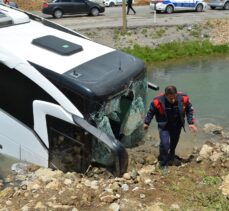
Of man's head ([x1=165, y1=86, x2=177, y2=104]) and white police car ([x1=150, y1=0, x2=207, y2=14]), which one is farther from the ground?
man's head ([x1=165, y1=86, x2=177, y2=104])

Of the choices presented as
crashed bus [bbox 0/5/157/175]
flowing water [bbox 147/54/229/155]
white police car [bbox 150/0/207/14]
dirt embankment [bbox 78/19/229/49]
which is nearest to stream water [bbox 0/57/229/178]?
flowing water [bbox 147/54/229/155]

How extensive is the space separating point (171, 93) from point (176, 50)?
15199 mm

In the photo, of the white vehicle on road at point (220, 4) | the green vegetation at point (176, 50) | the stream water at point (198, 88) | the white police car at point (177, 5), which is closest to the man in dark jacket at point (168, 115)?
the stream water at point (198, 88)

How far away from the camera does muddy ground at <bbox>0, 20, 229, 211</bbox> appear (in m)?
6.16

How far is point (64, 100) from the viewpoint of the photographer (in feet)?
23.0

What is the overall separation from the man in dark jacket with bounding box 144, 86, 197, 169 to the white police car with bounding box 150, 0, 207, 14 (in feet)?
78.0

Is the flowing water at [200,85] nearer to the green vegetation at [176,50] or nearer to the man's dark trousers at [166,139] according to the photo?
the green vegetation at [176,50]

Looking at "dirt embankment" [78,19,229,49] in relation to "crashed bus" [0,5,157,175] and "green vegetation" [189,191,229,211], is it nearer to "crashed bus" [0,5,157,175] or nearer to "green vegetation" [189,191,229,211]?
"crashed bus" [0,5,157,175]

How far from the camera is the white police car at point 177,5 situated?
103 ft

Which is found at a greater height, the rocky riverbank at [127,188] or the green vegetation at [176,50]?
the rocky riverbank at [127,188]

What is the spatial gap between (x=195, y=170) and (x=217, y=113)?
540 centimetres

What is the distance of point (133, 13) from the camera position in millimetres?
32750

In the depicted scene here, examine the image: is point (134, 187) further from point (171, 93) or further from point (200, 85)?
point (200, 85)

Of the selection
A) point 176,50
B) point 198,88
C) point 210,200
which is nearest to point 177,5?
point 176,50
